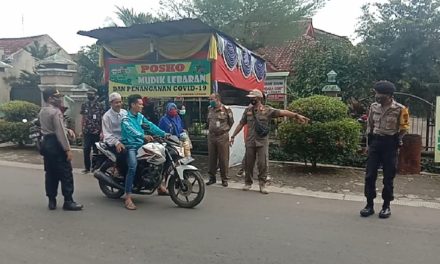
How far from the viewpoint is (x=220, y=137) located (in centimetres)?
802

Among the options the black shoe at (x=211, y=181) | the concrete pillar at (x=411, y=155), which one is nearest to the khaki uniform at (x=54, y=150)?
the black shoe at (x=211, y=181)

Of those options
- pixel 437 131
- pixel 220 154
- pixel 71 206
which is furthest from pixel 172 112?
pixel 437 131

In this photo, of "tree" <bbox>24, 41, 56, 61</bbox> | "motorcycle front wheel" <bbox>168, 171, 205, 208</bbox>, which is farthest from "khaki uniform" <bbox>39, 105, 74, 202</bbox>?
"tree" <bbox>24, 41, 56, 61</bbox>

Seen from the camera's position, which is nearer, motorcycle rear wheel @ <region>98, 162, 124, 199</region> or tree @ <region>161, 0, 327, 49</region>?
motorcycle rear wheel @ <region>98, 162, 124, 199</region>

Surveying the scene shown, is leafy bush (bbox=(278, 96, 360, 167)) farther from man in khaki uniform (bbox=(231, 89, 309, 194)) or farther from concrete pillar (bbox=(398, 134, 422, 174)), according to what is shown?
man in khaki uniform (bbox=(231, 89, 309, 194))

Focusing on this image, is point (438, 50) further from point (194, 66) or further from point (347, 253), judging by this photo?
point (347, 253)

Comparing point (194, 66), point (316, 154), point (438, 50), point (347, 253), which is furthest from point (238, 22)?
point (347, 253)

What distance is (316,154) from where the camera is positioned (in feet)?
29.7

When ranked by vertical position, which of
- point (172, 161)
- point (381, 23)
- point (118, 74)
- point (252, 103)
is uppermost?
point (381, 23)

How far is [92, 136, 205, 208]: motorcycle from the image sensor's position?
20.4 feet

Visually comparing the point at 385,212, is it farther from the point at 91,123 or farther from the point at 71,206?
the point at 91,123

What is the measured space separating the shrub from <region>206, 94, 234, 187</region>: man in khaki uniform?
1.85 metres

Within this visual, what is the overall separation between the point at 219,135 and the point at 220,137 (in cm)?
4

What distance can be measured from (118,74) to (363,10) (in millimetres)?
8358
